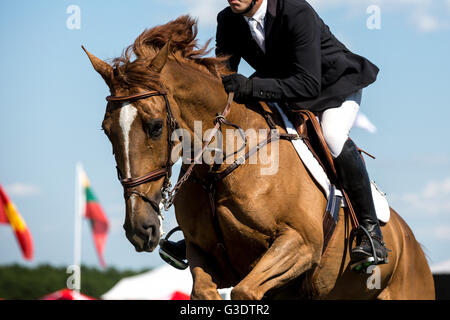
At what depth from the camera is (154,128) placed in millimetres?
4594

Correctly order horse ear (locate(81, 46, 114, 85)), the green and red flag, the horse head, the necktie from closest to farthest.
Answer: the horse head → horse ear (locate(81, 46, 114, 85)) → the necktie → the green and red flag

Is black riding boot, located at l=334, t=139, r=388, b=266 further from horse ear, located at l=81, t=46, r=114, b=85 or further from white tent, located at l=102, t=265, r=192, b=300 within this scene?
white tent, located at l=102, t=265, r=192, b=300

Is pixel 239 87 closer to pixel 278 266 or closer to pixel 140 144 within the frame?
pixel 140 144

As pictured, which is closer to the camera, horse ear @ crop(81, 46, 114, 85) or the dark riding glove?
horse ear @ crop(81, 46, 114, 85)

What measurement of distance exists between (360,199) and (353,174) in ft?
0.75

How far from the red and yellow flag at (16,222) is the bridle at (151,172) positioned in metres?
7.91

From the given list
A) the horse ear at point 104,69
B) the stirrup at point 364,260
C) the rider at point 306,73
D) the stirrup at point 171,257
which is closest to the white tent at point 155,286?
the stirrup at point 171,257

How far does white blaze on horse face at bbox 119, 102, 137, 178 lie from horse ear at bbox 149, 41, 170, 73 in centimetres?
41

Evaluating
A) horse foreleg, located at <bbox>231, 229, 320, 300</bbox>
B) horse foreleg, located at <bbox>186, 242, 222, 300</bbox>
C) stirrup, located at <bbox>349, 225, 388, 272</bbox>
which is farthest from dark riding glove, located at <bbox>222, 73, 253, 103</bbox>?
stirrup, located at <bbox>349, 225, 388, 272</bbox>

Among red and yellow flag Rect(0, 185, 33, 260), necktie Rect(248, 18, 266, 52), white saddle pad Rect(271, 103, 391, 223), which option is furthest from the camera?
red and yellow flag Rect(0, 185, 33, 260)

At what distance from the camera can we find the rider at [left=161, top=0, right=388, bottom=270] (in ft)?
17.4

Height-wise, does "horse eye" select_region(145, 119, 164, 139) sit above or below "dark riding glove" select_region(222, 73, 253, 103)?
below

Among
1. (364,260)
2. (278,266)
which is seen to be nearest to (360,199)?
(364,260)
